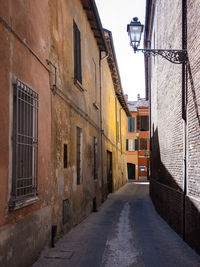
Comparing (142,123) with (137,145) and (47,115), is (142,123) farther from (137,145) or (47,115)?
(47,115)

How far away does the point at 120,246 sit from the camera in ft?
23.6

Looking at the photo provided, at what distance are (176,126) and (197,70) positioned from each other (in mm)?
2499

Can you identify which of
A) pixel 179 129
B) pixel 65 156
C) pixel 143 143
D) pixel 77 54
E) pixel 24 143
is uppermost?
pixel 77 54

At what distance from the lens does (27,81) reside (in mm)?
5523

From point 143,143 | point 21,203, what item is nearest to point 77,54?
point 21,203

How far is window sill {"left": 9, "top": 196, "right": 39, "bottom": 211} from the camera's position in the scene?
4.69 meters

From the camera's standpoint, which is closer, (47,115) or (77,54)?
(47,115)

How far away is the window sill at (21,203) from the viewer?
469 centimetres

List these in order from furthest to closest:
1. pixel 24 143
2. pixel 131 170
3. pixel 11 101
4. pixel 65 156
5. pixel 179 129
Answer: pixel 131 170 → pixel 179 129 → pixel 65 156 → pixel 24 143 → pixel 11 101

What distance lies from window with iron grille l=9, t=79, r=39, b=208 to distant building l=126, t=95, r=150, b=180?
3666cm

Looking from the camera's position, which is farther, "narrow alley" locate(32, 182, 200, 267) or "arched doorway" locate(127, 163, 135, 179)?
"arched doorway" locate(127, 163, 135, 179)

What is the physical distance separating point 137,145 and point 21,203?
125ft

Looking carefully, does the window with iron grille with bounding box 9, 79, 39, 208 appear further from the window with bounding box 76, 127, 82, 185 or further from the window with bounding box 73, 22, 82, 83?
the window with bounding box 76, 127, 82, 185

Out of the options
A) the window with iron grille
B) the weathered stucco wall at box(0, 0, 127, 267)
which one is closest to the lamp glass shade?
the weathered stucco wall at box(0, 0, 127, 267)
